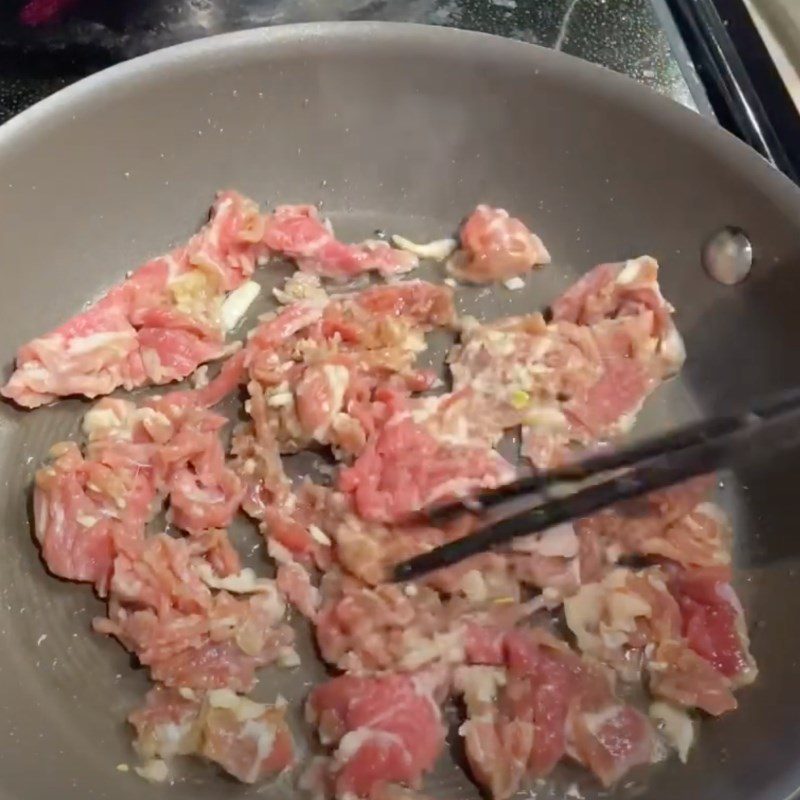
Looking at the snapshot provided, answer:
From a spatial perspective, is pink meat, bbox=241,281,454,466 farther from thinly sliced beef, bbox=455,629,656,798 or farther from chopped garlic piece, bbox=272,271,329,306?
thinly sliced beef, bbox=455,629,656,798

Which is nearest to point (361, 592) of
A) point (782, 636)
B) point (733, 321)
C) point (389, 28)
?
point (782, 636)

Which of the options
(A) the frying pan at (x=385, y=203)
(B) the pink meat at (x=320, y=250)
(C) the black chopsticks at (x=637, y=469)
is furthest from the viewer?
(B) the pink meat at (x=320, y=250)

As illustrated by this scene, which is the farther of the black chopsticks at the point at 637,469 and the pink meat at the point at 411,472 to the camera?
the pink meat at the point at 411,472

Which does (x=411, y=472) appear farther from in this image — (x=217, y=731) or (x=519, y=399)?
(x=217, y=731)

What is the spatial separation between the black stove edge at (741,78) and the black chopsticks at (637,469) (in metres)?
0.82

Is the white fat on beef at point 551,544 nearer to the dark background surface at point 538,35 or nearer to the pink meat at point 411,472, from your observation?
the pink meat at point 411,472

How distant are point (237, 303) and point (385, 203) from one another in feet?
1.38

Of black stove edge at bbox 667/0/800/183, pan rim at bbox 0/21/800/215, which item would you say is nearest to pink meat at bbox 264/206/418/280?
pan rim at bbox 0/21/800/215

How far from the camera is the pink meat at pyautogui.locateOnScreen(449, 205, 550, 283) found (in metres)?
2.00

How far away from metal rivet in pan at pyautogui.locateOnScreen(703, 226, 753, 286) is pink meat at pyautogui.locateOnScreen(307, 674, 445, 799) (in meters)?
1.04

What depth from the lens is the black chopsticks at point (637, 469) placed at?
133 cm

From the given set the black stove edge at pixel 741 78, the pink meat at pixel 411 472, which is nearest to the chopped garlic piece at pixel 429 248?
the pink meat at pixel 411 472

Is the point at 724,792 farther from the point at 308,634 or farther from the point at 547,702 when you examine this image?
the point at 308,634

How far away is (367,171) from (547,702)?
3.97ft
